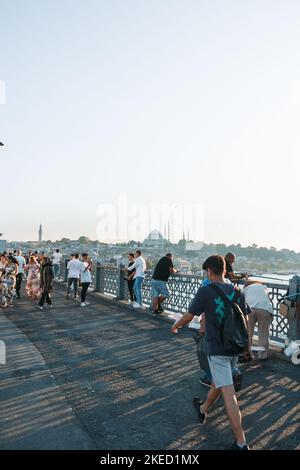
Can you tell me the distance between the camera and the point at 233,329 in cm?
450

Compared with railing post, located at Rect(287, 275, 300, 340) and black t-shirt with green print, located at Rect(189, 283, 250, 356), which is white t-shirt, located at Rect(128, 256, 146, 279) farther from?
black t-shirt with green print, located at Rect(189, 283, 250, 356)

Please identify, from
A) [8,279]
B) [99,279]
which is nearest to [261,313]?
[8,279]

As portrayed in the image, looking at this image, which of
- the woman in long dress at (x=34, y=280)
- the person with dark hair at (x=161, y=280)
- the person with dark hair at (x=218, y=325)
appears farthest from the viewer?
the woman in long dress at (x=34, y=280)

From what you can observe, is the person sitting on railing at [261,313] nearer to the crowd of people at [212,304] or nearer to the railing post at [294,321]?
the crowd of people at [212,304]

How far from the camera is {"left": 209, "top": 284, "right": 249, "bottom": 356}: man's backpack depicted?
448 cm

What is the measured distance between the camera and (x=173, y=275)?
13758 mm

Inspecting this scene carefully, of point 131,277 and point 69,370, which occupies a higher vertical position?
point 131,277

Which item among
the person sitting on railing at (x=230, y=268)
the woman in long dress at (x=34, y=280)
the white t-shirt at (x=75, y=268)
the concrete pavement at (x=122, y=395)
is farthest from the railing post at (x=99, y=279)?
the person sitting on railing at (x=230, y=268)

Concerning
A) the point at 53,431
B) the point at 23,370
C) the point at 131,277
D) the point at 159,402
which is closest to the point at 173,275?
the point at 131,277

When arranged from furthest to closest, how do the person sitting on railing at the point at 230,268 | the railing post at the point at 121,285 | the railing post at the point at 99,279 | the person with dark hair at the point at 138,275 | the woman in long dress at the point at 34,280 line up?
the railing post at the point at 99,279 → the woman in long dress at the point at 34,280 → the railing post at the point at 121,285 → the person with dark hair at the point at 138,275 → the person sitting on railing at the point at 230,268

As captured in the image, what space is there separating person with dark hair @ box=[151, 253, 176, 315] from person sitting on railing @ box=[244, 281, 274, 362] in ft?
17.3

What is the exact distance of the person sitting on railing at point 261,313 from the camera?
8.22m

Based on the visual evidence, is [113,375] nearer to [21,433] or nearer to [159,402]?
[159,402]
